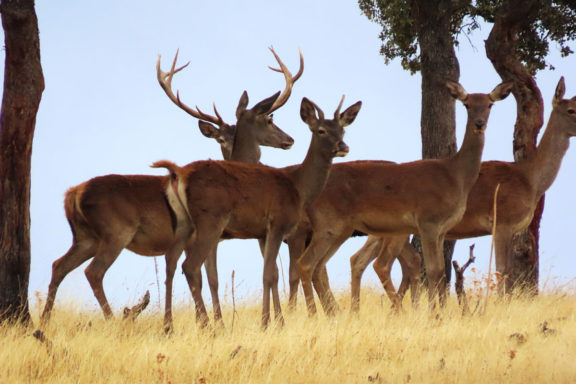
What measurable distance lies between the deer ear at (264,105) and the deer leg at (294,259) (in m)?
2.08

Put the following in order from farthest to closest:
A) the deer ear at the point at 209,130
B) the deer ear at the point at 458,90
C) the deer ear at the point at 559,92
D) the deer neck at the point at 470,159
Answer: the deer ear at the point at 209,130 < the deer ear at the point at 559,92 < the deer ear at the point at 458,90 < the deer neck at the point at 470,159

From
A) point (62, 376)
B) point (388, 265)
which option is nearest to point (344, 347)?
point (62, 376)

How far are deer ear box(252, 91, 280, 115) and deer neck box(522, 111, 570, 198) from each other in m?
3.49

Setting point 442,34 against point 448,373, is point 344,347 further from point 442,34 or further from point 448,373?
point 442,34

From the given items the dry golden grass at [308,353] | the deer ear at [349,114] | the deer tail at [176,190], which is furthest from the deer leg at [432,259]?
the deer tail at [176,190]

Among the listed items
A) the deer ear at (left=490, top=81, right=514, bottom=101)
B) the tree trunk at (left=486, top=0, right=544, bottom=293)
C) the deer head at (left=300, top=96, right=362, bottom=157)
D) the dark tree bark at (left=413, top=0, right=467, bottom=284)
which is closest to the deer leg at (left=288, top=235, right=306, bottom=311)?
the deer head at (left=300, top=96, right=362, bottom=157)

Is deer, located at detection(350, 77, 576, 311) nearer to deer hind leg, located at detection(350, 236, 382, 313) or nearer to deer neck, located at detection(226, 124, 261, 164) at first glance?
deer hind leg, located at detection(350, 236, 382, 313)

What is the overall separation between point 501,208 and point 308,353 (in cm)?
487

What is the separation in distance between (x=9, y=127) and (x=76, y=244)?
4.96ft

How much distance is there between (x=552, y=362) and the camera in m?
7.53

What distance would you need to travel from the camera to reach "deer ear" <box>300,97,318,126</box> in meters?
9.88

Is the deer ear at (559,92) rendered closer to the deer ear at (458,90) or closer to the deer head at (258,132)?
the deer ear at (458,90)

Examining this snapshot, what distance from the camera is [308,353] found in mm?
7586

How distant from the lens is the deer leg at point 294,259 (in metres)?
10.6
